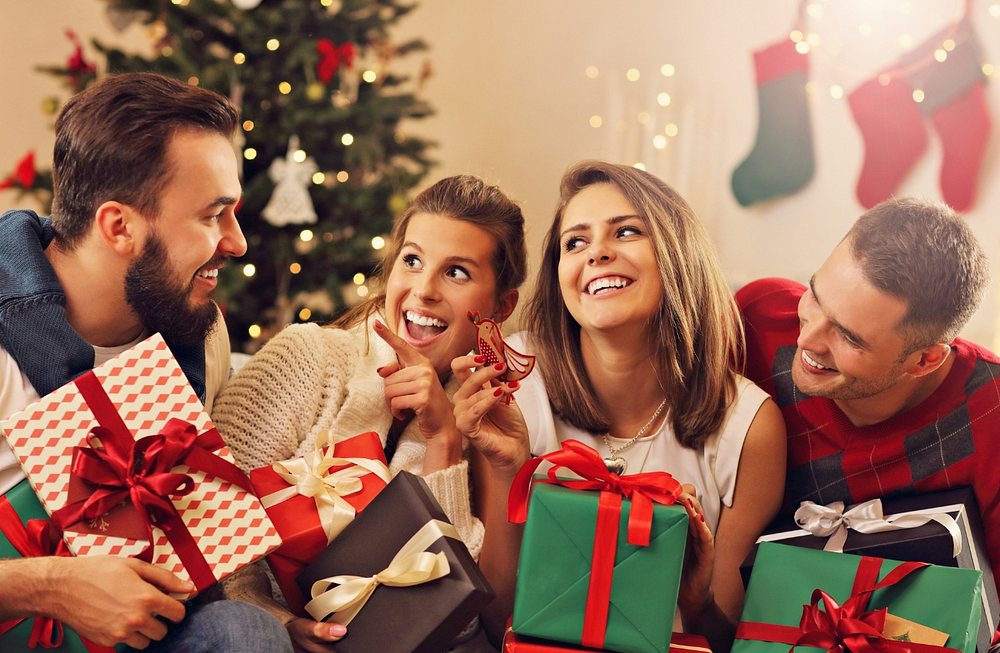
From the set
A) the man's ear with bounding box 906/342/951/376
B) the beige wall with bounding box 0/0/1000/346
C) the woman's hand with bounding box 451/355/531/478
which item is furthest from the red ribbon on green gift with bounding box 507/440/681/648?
the beige wall with bounding box 0/0/1000/346

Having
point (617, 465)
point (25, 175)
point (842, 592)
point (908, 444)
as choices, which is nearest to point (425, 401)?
point (617, 465)

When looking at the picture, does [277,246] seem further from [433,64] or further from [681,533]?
[681,533]

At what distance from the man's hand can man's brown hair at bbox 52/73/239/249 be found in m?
0.64

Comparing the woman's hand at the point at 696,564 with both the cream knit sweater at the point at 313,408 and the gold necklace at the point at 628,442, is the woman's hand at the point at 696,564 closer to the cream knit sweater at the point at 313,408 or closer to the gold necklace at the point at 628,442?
the gold necklace at the point at 628,442

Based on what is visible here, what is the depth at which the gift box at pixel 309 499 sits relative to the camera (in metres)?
1.36

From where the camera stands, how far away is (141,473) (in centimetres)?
120

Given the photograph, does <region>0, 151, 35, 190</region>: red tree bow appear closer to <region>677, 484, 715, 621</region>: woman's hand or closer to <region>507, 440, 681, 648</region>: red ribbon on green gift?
<region>507, 440, 681, 648</region>: red ribbon on green gift

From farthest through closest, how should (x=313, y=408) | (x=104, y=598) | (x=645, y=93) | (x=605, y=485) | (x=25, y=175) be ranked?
(x=645, y=93) < (x=25, y=175) < (x=313, y=408) < (x=605, y=485) < (x=104, y=598)

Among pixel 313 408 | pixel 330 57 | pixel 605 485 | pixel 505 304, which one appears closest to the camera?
pixel 605 485

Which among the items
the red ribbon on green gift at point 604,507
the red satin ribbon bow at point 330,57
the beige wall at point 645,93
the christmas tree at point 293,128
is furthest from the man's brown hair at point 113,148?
the beige wall at point 645,93

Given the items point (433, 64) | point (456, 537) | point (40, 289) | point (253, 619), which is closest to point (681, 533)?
point (456, 537)

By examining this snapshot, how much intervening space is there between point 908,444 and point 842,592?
375 millimetres

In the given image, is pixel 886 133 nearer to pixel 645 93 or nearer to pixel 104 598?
pixel 645 93

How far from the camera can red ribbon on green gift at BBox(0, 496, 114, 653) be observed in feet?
3.83
